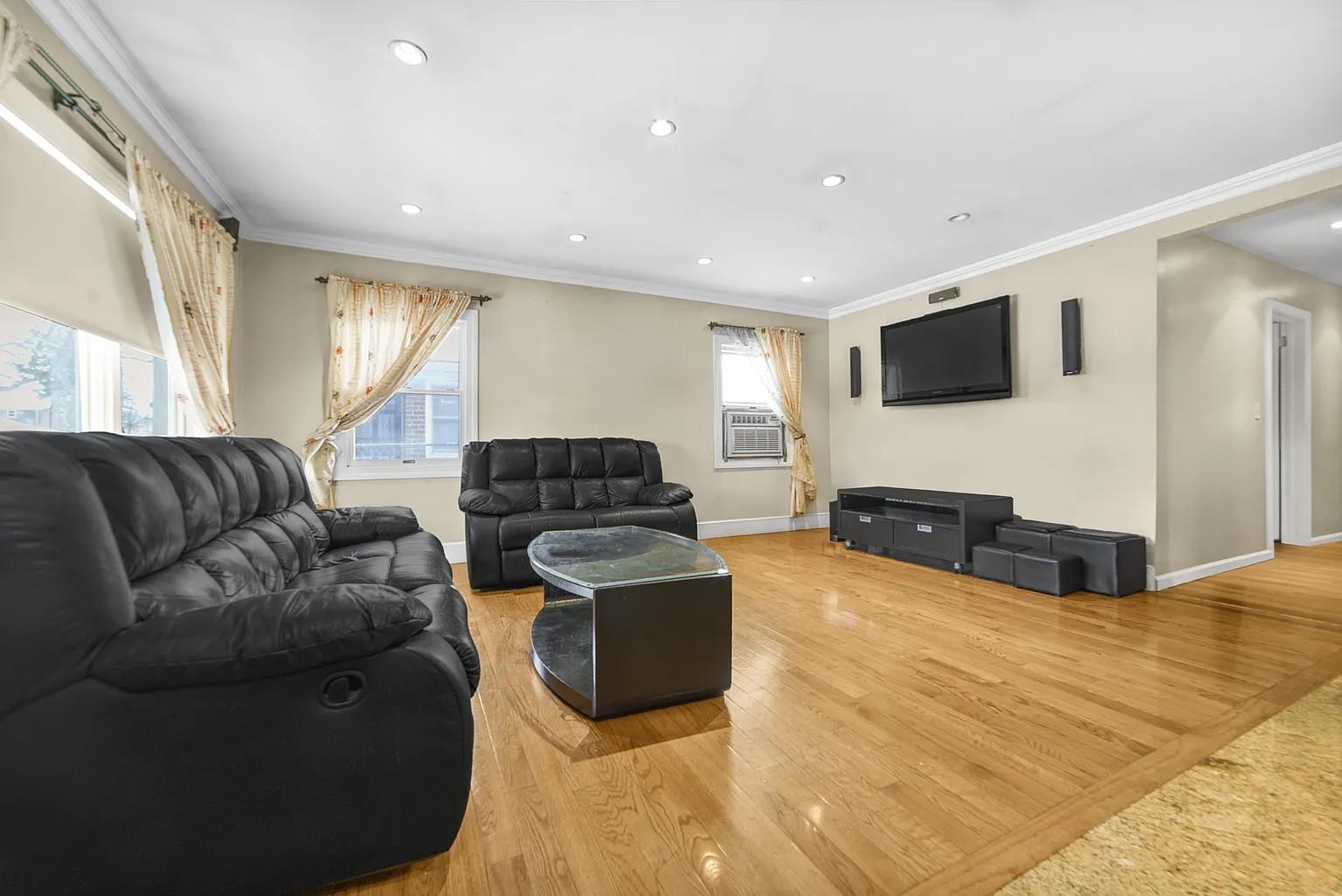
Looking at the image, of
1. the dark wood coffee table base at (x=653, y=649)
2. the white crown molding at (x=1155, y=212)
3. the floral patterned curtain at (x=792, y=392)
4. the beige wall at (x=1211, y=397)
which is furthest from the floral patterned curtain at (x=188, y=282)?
the beige wall at (x=1211, y=397)

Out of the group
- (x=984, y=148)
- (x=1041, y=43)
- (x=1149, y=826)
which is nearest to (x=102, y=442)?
(x=1149, y=826)

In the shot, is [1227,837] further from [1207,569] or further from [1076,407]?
[1207,569]

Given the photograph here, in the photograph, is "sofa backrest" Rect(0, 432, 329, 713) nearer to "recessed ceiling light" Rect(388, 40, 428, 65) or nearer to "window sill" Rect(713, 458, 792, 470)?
"recessed ceiling light" Rect(388, 40, 428, 65)

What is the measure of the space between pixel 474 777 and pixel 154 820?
74cm

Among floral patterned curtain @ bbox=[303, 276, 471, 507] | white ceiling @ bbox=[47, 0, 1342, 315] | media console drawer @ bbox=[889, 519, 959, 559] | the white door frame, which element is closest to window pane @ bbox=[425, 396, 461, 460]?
floral patterned curtain @ bbox=[303, 276, 471, 507]

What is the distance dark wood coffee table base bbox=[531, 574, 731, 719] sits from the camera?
1.82 m

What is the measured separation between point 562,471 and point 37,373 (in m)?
2.84

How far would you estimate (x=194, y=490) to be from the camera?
57.5 inches

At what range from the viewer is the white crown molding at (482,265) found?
152 inches

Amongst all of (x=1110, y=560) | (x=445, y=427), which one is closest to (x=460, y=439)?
(x=445, y=427)

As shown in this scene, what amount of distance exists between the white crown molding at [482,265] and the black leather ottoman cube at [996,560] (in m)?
3.25

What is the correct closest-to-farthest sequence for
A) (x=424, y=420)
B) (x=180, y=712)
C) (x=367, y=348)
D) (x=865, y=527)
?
(x=180, y=712) → (x=367, y=348) → (x=424, y=420) → (x=865, y=527)

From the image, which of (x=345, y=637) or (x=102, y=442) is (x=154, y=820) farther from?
(x=102, y=442)

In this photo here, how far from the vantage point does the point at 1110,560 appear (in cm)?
329
